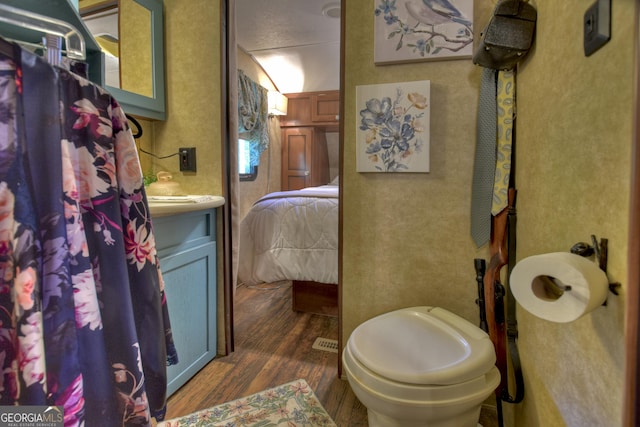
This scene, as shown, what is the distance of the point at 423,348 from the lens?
109 cm

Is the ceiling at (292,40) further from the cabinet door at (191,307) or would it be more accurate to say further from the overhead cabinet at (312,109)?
the cabinet door at (191,307)

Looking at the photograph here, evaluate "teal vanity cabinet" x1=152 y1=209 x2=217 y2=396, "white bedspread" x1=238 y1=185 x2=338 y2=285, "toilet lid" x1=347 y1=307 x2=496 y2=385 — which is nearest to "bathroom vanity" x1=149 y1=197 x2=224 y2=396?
"teal vanity cabinet" x1=152 y1=209 x2=217 y2=396

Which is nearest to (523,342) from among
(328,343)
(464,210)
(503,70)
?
(464,210)

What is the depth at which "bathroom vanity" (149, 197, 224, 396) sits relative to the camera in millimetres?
1403

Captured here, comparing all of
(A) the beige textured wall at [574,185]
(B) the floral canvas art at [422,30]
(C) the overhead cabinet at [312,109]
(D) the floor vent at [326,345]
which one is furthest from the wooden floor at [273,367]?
(C) the overhead cabinet at [312,109]

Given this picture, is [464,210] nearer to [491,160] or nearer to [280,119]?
[491,160]

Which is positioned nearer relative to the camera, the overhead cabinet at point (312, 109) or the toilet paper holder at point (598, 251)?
the toilet paper holder at point (598, 251)

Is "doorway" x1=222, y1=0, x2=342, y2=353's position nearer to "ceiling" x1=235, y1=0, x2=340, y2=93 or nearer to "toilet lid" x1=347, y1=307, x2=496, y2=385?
"ceiling" x1=235, y1=0, x2=340, y2=93

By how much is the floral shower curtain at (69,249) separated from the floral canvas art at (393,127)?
3.31 ft

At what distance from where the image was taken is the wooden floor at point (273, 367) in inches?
57.3

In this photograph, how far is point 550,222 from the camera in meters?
0.87

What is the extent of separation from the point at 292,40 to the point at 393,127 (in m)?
2.90

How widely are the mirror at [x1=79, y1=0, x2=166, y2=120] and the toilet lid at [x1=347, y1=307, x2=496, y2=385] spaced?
152 centimetres

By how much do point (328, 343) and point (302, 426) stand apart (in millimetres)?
683
